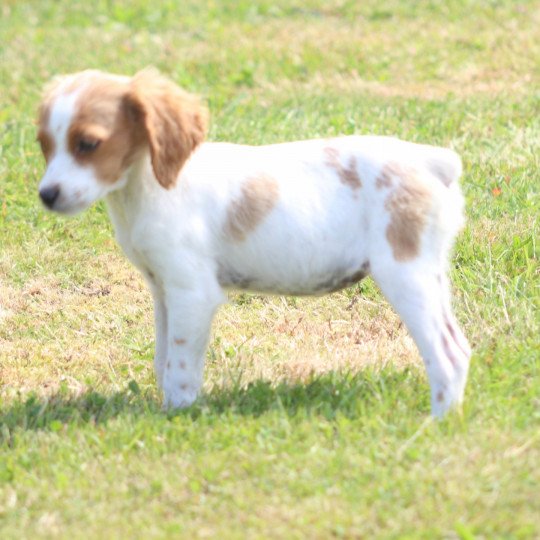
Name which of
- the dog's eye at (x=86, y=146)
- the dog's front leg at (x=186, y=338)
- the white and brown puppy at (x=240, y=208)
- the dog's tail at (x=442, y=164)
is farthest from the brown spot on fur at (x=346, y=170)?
the dog's eye at (x=86, y=146)

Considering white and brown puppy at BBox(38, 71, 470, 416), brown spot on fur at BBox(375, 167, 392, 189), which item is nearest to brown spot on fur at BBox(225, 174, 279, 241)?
white and brown puppy at BBox(38, 71, 470, 416)

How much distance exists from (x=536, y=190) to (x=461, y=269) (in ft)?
3.61

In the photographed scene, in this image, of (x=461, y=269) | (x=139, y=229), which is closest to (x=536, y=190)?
(x=461, y=269)

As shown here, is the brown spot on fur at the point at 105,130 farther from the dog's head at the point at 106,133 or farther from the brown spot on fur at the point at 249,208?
the brown spot on fur at the point at 249,208

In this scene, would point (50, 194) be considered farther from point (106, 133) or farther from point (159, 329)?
point (159, 329)

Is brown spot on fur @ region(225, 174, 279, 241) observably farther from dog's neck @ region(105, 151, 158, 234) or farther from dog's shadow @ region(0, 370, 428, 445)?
dog's shadow @ region(0, 370, 428, 445)

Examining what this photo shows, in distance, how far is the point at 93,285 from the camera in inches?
252

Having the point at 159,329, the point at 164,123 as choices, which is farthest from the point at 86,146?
the point at 159,329

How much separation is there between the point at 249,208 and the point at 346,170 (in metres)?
0.41

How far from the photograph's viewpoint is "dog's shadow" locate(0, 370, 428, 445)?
4508mm

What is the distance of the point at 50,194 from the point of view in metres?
4.21

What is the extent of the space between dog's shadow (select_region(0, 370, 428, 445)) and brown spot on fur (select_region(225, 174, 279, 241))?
69cm

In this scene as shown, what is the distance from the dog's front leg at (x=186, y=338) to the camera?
14.6ft

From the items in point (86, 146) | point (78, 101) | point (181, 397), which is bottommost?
point (181, 397)
